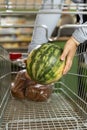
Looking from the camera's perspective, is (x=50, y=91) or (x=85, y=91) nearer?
(x=85, y=91)

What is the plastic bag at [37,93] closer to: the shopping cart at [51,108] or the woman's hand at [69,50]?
the shopping cart at [51,108]

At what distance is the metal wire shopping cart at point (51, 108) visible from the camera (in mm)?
1295

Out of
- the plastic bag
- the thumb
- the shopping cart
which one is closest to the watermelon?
the thumb

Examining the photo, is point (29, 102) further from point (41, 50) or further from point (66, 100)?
point (41, 50)

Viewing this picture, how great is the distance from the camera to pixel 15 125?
4.25 ft

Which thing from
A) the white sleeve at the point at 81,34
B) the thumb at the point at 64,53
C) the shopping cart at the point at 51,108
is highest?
the white sleeve at the point at 81,34

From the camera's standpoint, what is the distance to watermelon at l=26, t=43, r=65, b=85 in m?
1.14

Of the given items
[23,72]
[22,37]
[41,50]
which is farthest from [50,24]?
[22,37]

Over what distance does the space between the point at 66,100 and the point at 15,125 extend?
462 mm

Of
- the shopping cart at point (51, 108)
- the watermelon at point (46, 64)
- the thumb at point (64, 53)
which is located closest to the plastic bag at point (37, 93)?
the shopping cart at point (51, 108)

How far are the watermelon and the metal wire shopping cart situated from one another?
18 cm

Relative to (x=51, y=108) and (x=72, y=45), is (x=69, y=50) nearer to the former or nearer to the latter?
(x=72, y=45)

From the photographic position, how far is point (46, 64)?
3.77ft

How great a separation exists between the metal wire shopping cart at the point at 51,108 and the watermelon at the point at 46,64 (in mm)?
177
